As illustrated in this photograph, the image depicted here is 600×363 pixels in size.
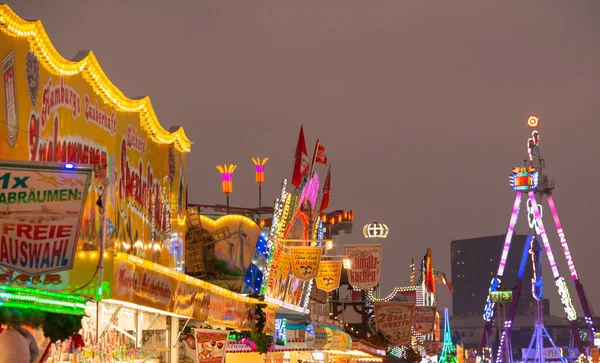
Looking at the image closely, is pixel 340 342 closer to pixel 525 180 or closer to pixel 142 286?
pixel 142 286

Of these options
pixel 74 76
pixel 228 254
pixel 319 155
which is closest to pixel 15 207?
pixel 74 76

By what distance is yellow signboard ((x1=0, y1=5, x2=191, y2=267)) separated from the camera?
37.9ft

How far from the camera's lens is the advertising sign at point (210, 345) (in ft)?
61.4

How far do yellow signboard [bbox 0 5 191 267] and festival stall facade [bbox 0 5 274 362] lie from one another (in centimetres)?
2

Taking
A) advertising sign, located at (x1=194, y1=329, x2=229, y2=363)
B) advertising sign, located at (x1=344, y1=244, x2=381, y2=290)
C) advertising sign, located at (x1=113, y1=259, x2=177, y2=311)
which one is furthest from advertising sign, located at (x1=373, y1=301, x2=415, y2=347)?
advertising sign, located at (x1=113, y1=259, x2=177, y2=311)

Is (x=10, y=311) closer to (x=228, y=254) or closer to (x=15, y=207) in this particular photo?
(x=15, y=207)

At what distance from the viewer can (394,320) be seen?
1607 inches

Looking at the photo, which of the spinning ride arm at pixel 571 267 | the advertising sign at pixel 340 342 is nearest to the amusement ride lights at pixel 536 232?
the spinning ride arm at pixel 571 267

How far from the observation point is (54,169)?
9391 mm

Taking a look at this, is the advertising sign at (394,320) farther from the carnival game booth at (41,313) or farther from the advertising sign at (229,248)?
the carnival game booth at (41,313)

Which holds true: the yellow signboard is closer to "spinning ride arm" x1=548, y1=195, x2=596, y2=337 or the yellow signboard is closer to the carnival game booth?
the carnival game booth

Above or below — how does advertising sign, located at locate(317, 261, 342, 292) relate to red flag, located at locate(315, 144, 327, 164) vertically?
below

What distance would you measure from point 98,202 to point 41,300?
111cm

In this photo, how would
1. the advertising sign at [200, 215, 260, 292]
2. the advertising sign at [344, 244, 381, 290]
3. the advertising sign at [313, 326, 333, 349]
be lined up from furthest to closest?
the advertising sign at [344, 244, 381, 290] → the advertising sign at [313, 326, 333, 349] → the advertising sign at [200, 215, 260, 292]
